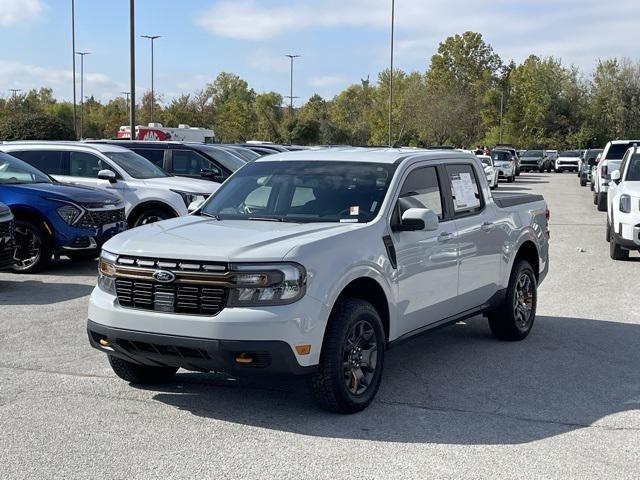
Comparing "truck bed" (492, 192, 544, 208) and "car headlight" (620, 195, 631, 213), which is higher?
"truck bed" (492, 192, 544, 208)

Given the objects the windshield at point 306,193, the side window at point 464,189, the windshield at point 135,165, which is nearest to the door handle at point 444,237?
the side window at point 464,189

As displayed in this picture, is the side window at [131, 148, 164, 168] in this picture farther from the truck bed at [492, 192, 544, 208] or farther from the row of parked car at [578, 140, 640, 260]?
the truck bed at [492, 192, 544, 208]

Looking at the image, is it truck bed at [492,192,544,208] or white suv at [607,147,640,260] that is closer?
truck bed at [492,192,544,208]

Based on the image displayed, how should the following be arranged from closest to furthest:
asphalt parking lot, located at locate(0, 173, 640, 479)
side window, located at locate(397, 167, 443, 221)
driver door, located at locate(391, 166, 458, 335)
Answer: asphalt parking lot, located at locate(0, 173, 640, 479) < driver door, located at locate(391, 166, 458, 335) < side window, located at locate(397, 167, 443, 221)

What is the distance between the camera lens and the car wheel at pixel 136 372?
6.11 m

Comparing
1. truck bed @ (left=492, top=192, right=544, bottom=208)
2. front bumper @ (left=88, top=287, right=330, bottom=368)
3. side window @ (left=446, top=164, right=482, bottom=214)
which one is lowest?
front bumper @ (left=88, top=287, right=330, bottom=368)

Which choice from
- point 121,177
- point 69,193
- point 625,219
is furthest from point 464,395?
point 121,177

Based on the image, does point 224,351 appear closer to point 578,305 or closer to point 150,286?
point 150,286

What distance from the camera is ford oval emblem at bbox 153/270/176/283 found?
529cm

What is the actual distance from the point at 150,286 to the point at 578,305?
19.5ft

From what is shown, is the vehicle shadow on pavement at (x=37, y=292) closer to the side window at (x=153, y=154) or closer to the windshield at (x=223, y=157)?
the side window at (x=153, y=154)

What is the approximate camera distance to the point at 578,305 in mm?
9773

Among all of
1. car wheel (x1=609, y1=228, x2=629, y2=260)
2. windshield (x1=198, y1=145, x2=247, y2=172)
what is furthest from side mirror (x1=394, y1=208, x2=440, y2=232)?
windshield (x1=198, y1=145, x2=247, y2=172)

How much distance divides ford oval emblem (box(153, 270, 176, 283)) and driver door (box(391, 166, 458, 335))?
165cm
